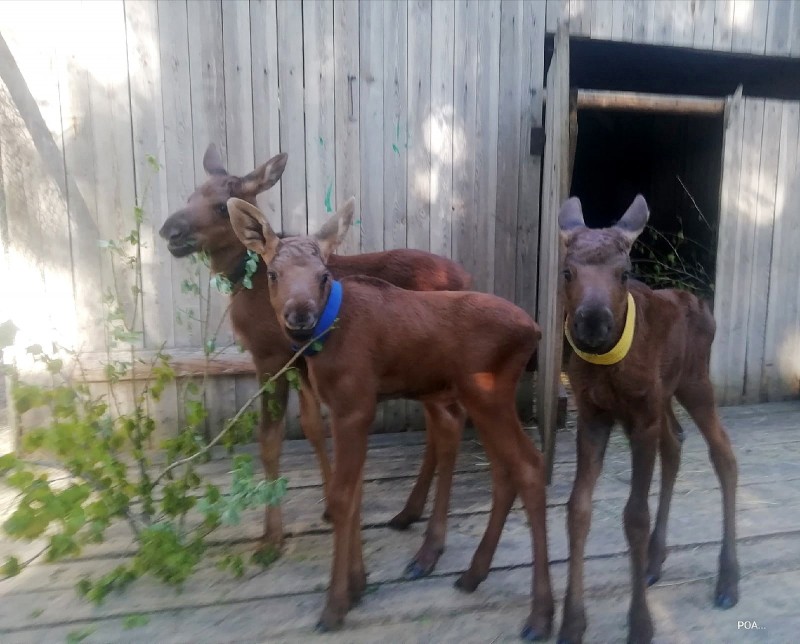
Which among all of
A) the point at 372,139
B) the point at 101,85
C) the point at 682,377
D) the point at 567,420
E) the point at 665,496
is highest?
the point at 101,85

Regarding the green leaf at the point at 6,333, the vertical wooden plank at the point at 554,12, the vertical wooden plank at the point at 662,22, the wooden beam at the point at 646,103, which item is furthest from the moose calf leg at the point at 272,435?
the vertical wooden plank at the point at 662,22

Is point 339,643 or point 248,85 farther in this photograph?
point 248,85

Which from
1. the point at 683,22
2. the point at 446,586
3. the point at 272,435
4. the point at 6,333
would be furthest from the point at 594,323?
the point at 683,22

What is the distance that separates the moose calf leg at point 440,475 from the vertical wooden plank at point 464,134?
7.09 ft

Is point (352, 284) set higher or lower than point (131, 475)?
higher

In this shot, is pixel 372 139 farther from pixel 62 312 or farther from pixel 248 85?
pixel 62 312

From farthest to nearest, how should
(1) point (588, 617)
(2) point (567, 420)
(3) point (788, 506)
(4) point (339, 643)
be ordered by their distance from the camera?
(2) point (567, 420) < (3) point (788, 506) < (1) point (588, 617) < (4) point (339, 643)

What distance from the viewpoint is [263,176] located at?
372 centimetres

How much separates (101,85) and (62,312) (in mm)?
1772

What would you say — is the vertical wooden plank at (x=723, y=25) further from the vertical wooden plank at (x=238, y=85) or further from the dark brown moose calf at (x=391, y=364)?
the dark brown moose calf at (x=391, y=364)

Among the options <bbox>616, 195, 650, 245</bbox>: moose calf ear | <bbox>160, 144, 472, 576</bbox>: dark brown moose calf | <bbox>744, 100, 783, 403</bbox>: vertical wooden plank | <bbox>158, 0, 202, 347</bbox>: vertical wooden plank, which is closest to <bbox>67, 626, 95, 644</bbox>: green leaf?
<bbox>160, 144, 472, 576</bbox>: dark brown moose calf

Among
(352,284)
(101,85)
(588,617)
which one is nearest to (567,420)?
(588,617)

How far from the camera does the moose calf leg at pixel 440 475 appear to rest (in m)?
3.34

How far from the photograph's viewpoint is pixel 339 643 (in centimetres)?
274
